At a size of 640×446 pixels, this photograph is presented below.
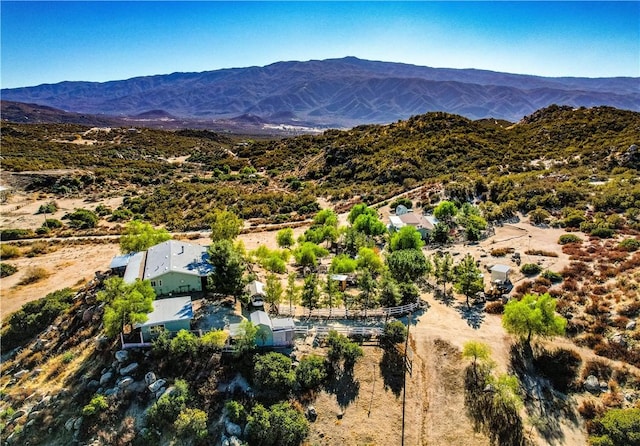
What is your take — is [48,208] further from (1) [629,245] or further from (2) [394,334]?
(1) [629,245]

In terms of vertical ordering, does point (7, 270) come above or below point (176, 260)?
below

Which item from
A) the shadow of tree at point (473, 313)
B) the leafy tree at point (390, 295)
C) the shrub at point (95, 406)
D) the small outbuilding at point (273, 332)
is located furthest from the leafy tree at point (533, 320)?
the shrub at point (95, 406)

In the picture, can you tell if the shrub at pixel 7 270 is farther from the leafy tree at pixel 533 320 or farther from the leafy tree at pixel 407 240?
the leafy tree at pixel 533 320

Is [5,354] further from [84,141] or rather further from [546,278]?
[84,141]

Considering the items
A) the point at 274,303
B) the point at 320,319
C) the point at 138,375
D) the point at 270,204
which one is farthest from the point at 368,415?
the point at 270,204

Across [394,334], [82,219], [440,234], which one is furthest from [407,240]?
[82,219]

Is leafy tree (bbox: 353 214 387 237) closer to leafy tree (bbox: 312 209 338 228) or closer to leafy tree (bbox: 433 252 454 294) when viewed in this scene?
leafy tree (bbox: 312 209 338 228)
